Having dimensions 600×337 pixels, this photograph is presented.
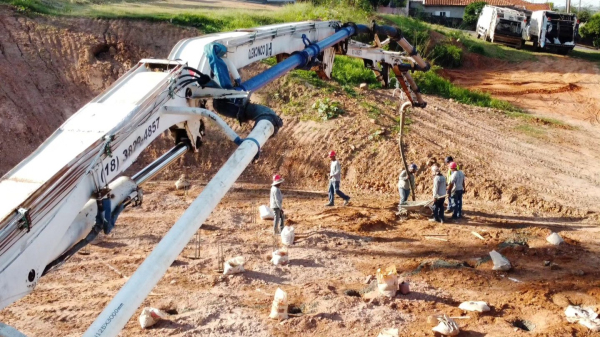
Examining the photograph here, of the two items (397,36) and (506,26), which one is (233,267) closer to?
(397,36)

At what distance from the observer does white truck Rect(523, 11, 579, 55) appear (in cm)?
2814

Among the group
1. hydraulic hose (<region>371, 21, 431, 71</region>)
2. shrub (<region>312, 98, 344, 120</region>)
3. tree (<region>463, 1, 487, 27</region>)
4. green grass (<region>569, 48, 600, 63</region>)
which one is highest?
tree (<region>463, 1, 487, 27</region>)

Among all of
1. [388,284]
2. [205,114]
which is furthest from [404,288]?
[205,114]

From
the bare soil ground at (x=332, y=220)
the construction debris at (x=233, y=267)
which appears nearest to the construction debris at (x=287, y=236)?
the bare soil ground at (x=332, y=220)

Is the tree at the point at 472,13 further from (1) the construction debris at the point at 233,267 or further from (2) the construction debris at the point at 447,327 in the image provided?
(2) the construction debris at the point at 447,327

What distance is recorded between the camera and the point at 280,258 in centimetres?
1084

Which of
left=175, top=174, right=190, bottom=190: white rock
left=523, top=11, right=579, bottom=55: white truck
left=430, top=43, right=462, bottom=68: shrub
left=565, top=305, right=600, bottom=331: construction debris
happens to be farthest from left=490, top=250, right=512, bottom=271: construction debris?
left=523, top=11, right=579, bottom=55: white truck

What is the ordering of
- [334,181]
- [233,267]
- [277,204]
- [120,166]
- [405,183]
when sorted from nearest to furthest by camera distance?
1. [120,166]
2. [233,267]
3. [277,204]
4. [405,183]
5. [334,181]

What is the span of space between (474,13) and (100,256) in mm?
31756

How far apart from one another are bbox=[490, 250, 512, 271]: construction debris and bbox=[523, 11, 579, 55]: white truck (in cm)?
2013

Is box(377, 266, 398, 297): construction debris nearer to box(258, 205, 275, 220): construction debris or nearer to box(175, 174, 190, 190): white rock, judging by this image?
box(258, 205, 275, 220): construction debris

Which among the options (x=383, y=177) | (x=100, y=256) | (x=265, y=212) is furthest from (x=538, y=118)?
(x=100, y=256)

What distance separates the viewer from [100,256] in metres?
11.4

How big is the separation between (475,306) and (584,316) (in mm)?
1569
